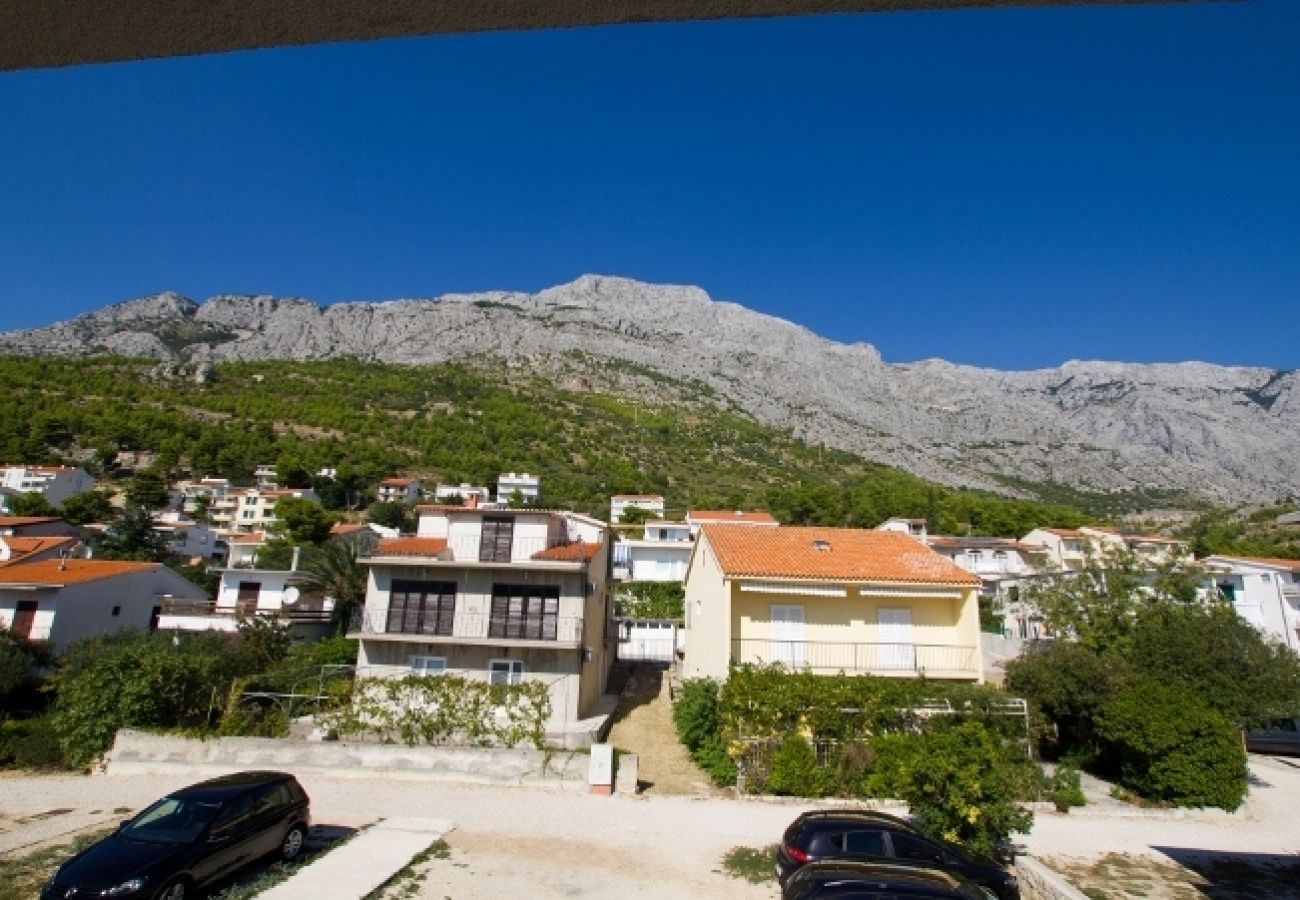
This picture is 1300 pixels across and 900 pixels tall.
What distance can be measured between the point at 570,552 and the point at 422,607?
6.28 m

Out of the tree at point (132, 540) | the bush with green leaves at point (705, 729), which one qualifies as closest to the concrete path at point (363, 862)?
the bush with green leaves at point (705, 729)

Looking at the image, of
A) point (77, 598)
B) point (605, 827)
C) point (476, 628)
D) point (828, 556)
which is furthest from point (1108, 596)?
point (77, 598)

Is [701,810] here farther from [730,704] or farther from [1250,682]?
[1250,682]

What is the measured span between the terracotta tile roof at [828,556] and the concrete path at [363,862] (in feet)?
42.0

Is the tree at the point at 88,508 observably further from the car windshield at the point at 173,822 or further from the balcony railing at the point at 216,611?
the car windshield at the point at 173,822

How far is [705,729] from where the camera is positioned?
2259cm

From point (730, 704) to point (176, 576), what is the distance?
37.1 m

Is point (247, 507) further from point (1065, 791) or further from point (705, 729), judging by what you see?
point (1065, 791)

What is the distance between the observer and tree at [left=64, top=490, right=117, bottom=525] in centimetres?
→ 7019

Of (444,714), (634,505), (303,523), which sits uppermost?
(634,505)

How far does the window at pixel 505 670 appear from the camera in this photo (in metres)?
27.2

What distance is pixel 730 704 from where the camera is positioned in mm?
20766

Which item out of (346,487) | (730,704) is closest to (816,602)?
(730,704)

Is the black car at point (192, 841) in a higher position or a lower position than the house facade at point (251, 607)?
lower
